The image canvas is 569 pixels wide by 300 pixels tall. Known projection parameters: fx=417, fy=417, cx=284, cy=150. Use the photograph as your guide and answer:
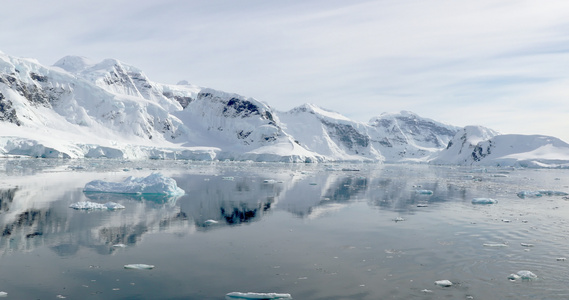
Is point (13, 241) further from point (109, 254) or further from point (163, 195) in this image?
point (163, 195)

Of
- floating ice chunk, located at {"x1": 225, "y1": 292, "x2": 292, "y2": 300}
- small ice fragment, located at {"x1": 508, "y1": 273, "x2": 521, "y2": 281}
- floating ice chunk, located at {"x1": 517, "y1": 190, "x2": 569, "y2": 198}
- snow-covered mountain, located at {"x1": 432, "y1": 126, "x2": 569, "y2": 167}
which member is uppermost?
snow-covered mountain, located at {"x1": 432, "y1": 126, "x2": 569, "y2": 167}

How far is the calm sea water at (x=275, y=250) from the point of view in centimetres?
1280

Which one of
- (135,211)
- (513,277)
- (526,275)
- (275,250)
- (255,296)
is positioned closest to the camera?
(255,296)

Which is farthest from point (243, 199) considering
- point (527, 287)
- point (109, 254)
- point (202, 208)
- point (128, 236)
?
point (527, 287)

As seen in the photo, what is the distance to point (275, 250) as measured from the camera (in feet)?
57.7

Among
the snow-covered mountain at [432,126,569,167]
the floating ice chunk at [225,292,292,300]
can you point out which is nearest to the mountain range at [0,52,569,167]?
the snow-covered mountain at [432,126,569,167]

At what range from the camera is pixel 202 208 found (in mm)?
28938

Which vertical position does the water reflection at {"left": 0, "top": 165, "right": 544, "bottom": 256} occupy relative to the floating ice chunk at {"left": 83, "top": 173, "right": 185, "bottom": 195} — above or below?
below

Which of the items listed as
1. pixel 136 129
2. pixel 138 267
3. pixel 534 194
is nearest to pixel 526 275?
pixel 138 267

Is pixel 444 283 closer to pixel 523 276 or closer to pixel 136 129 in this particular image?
pixel 523 276

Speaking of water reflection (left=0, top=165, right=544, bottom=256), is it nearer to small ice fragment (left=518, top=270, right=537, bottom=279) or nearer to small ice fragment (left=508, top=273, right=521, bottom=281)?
small ice fragment (left=508, top=273, right=521, bottom=281)

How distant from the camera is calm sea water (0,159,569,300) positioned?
12.8 m

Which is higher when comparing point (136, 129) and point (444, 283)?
point (136, 129)

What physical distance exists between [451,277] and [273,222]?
11.9 meters
